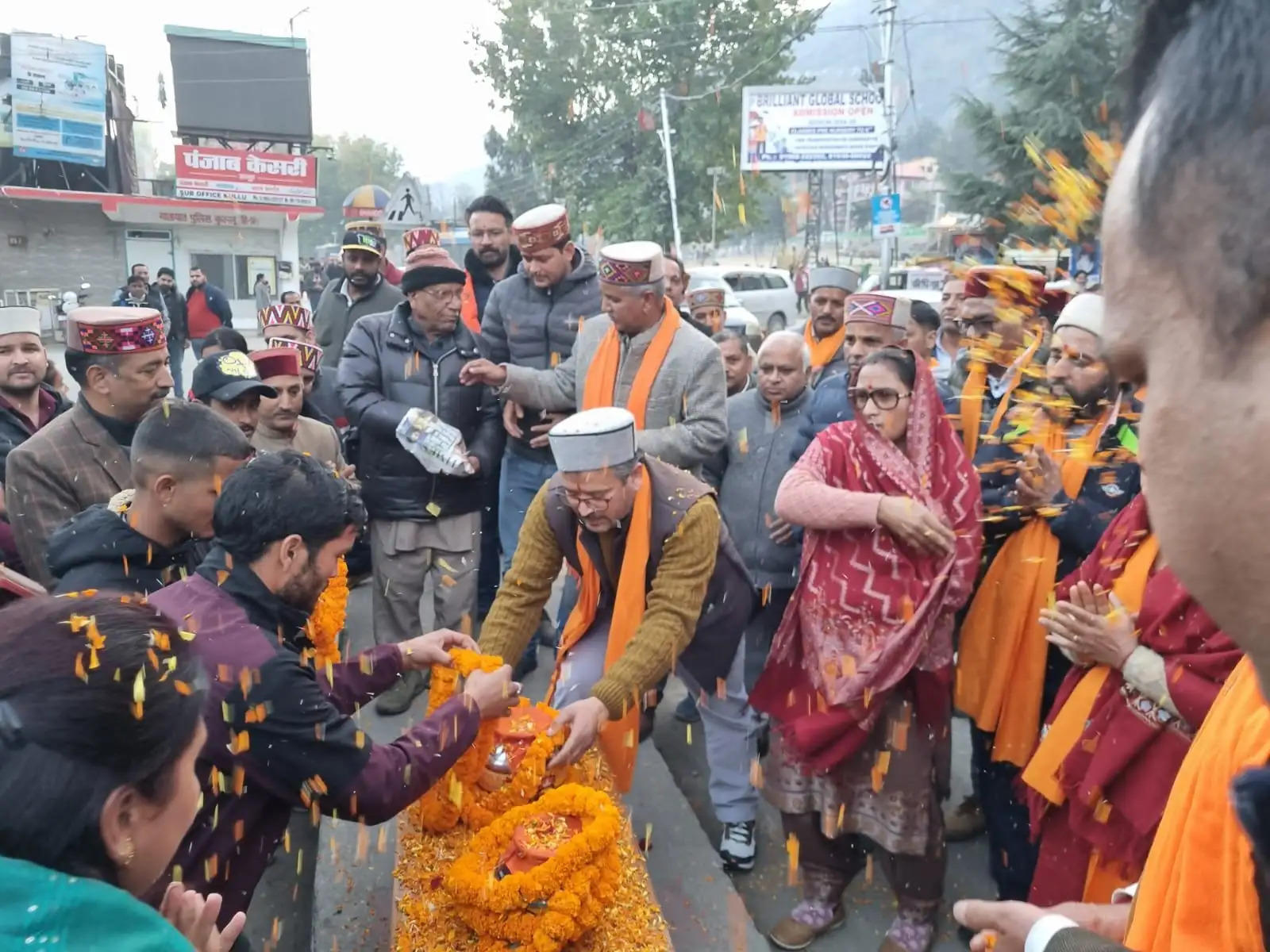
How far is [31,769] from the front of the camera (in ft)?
4.25

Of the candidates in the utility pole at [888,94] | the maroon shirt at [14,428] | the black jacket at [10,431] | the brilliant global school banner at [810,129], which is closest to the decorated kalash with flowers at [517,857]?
the maroon shirt at [14,428]

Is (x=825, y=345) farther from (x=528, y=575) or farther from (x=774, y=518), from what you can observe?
(x=528, y=575)

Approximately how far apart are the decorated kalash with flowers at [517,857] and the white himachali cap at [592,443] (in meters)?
0.74

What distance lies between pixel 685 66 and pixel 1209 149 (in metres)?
34.5

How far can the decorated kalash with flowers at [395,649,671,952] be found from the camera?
239cm

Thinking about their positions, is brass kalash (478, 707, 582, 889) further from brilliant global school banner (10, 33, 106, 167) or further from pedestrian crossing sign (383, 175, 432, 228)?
brilliant global school banner (10, 33, 106, 167)

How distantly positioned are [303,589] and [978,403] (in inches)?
110

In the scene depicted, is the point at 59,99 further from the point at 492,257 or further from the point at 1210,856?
the point at 1210,856

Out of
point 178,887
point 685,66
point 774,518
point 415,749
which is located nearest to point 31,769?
point 178,887

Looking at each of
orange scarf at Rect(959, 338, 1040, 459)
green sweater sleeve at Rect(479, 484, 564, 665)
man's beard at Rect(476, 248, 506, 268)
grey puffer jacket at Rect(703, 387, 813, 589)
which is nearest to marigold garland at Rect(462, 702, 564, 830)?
green sweater sleeve at Rect(479, 484, 564, 665)

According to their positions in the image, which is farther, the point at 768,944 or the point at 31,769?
the point at 768,944

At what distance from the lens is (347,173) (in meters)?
71.7

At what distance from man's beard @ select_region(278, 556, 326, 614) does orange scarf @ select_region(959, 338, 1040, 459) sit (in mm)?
2558

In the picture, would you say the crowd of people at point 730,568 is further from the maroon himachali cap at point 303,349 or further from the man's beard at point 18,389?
the maroon himachali cap at point 303,349
